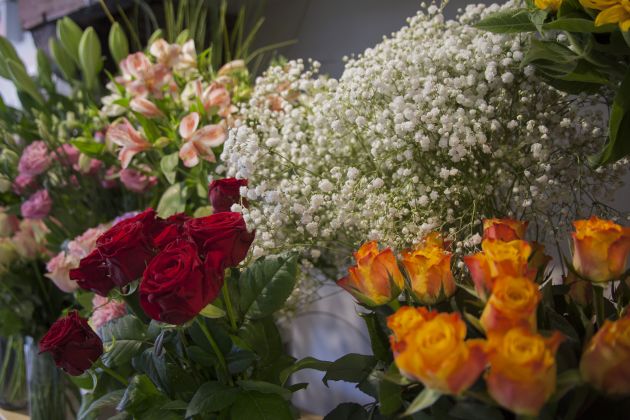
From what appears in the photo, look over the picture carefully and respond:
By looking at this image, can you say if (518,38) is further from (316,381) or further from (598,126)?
(316,381)

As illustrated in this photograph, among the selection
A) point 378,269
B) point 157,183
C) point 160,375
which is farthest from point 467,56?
point 157,183

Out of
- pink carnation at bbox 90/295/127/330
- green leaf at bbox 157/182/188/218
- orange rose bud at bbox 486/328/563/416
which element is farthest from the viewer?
green leaf at bbox 157/182/188/218

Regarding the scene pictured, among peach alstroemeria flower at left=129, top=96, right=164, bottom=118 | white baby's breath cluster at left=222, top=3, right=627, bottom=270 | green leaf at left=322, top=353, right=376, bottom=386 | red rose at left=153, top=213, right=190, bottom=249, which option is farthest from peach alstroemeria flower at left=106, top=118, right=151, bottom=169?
green leaf at left=322, top=353, right=376, bottom=386

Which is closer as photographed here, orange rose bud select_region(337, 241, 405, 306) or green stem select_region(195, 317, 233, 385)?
orange rose bud select_region(337, 241, 405, 306)

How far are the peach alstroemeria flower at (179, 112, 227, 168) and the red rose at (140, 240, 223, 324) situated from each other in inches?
11.8

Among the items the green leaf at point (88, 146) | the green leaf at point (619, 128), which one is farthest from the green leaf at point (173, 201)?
the green leaf at point (619, 128)

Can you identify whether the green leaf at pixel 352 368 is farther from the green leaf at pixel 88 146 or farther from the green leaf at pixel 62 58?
the green leaf at pixel 62 58

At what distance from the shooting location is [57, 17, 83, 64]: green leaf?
104 cm

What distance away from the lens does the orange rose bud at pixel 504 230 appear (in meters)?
0.46

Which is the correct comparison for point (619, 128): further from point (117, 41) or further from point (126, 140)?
point (117, 41)

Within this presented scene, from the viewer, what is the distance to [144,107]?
0.84 m

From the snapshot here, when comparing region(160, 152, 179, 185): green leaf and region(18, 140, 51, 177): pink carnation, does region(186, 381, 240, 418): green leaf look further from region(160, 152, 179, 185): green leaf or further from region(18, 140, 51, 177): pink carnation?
region(18, 140, 51, 177): pink carnation

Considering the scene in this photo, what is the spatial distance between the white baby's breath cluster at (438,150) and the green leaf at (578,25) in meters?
0.11

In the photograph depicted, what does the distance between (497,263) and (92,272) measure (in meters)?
0.36
